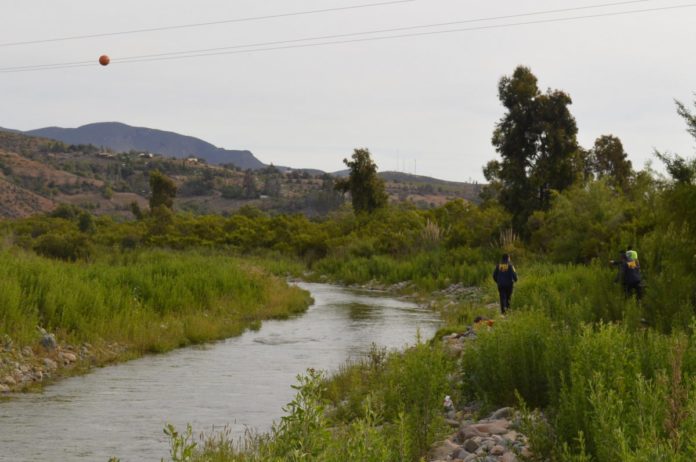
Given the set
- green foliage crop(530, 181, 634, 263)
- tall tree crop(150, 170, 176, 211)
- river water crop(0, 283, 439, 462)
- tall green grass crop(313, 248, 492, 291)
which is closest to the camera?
river water crop(0, 283, 439, 462)

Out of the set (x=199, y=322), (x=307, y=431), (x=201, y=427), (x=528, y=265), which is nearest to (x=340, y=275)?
(x=528, y=265)

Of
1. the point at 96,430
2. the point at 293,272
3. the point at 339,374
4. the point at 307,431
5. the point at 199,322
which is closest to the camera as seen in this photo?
the point at 307,431

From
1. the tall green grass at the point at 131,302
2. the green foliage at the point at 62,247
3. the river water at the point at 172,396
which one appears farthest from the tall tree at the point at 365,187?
the river water at the point at 172,396

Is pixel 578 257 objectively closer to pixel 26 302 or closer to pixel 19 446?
pixel 26 302

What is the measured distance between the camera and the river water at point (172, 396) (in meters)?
10.9

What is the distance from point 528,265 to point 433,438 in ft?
81.6

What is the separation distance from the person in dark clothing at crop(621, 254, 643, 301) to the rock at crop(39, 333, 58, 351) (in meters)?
12.2

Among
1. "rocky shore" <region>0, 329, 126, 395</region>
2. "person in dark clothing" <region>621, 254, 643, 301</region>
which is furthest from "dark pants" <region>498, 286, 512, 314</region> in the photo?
"rocky shore" <region>0, 329, 126, 395</region>

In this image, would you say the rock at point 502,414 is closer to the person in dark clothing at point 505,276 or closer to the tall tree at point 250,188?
the person in dark clothing at point 505,276

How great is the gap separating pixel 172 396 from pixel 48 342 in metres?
4.77

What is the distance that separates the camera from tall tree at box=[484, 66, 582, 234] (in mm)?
39875

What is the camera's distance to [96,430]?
38.2 feet

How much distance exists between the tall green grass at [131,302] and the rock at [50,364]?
3.14 feet

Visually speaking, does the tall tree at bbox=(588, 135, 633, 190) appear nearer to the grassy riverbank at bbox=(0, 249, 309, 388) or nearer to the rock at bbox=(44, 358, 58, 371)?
the grassy riverbank at bbox=(0, 249, 309, 388)
